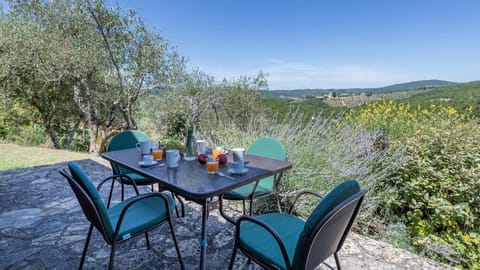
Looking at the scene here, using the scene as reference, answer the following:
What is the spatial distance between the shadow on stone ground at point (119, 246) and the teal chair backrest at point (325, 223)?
874 mm

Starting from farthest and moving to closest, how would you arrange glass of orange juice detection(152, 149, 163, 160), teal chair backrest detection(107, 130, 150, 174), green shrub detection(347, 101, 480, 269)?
teal chair backrest detection(107, 130, 150, 174) < green shrub detection(347, 101, 480, 269) < glass of orange juice detection(152, 149, 163, 160)

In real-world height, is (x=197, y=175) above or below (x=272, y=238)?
above

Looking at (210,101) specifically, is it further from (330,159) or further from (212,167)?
(212,167)

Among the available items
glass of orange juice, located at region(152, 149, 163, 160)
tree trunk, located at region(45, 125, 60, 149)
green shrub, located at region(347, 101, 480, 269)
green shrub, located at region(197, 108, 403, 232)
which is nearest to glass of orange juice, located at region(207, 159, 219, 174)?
glass of orange juice, located at region(152, 149, 163, 160)

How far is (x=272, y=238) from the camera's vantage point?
1.34m

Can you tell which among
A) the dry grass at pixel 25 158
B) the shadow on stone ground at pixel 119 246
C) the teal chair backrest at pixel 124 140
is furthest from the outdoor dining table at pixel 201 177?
the dry grass at pixel 25 158

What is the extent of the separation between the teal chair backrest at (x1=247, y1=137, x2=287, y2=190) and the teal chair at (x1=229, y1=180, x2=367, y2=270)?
72cm

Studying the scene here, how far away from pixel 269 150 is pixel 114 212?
139cm

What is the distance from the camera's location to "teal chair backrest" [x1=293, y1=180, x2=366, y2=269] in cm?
94

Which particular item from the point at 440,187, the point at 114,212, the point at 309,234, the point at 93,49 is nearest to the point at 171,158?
the point at 114,212

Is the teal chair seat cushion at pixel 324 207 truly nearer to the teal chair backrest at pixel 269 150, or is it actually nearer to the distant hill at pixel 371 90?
the teal chair backrest at pixel 269 150

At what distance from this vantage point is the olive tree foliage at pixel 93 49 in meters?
5.14

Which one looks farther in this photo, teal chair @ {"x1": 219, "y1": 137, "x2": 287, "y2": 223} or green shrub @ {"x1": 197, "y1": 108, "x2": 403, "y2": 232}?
green shrub @ {"x1": 197, "y1": 108, "x2": 403, "y2": 232}

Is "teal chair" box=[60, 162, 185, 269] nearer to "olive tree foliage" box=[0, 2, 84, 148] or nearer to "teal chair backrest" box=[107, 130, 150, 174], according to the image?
"teal chair backrest" box=[107, 130, 150, 174]
